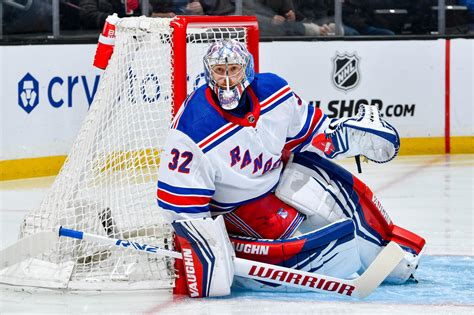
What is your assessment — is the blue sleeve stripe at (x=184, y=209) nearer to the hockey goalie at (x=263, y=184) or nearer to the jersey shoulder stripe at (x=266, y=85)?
the hockey goalie at (x=263, y=184)

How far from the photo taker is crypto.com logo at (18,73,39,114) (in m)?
6.47

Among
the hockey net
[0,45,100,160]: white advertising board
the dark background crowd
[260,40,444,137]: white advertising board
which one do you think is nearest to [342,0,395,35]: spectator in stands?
the dark background crowd

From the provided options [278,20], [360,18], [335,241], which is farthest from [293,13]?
[335,241]

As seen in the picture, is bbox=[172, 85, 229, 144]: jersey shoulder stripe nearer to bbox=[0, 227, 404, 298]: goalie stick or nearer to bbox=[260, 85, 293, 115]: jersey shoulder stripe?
bbox=[260, 85, 293, 115]: jersey shoulder stripe

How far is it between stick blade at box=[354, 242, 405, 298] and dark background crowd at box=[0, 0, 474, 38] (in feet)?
11.4

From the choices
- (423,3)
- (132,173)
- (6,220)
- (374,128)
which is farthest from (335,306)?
(423,3)

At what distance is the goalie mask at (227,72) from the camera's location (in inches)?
146

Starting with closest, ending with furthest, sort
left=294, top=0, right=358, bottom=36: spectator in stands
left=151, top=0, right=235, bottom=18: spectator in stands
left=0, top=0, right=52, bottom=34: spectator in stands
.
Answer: left=0, top=0, right=52, bottom=34: spectator in stands, left=151, top=0, right=235, bottom=18: spectator in stands, left=294, top=0, right=358, bottom=36: spectator in stands

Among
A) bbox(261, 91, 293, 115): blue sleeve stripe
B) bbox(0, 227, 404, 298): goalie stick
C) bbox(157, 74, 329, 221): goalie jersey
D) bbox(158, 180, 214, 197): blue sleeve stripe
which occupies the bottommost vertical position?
bbox(0, 227, 404, 298): goalie stick

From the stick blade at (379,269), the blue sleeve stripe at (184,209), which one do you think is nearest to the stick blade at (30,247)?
the blue sleeve stripe at (184,209)

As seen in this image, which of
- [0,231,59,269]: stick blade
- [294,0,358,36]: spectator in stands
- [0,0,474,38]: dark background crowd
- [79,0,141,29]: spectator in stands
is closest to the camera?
[0,231,59,269]: stick blade

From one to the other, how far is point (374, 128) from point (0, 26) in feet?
10.7

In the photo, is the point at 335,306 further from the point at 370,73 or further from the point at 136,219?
the point at 370,73

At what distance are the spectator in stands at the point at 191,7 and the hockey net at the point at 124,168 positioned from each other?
2913 mm
